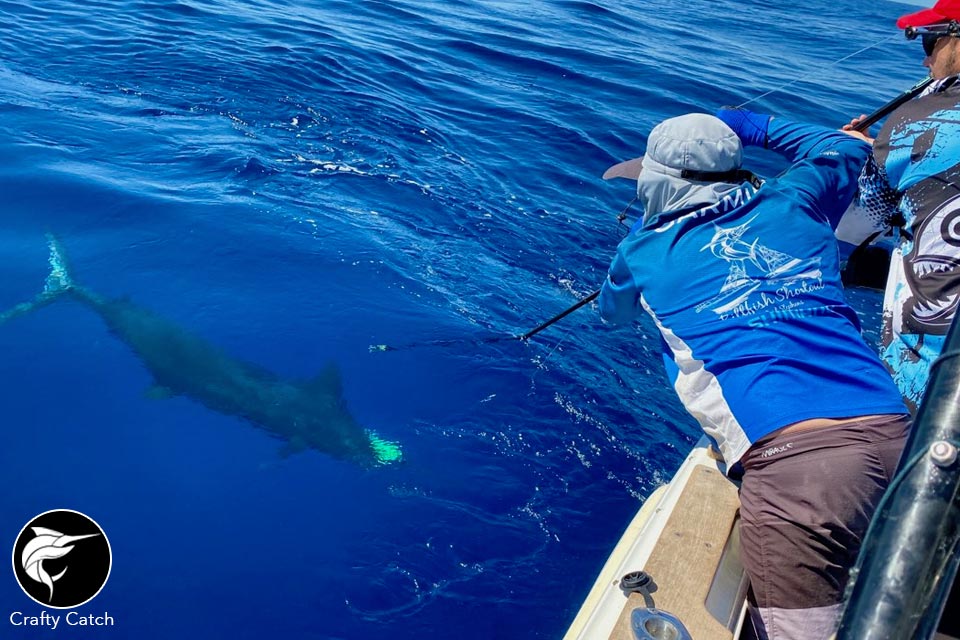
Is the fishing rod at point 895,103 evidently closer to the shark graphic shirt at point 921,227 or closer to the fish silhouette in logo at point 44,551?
the shark graphic shirt at point 921,227

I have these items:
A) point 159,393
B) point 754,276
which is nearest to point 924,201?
point 754,276

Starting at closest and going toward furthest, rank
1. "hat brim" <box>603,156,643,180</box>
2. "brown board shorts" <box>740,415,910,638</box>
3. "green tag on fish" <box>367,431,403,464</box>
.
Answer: "brown board shorts" <box>740,415,910,638</box> → "hat brim" <box>603,156,643,180</box> → "green tag on fish" <box>367,431,403,464</box>

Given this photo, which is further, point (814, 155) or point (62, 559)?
point (62, 559)

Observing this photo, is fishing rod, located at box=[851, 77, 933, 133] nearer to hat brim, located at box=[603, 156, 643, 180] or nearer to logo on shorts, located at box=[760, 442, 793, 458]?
hat brim, located at box=[603, 156, 643, 180]

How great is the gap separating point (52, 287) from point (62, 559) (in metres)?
2.78

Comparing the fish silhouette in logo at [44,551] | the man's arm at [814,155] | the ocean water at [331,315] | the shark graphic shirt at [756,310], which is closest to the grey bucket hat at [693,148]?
the shark graphic shirt at [756,310]

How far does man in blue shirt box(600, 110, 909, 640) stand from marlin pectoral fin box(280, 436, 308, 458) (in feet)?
8.50

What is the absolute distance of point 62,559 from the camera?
12.6ft

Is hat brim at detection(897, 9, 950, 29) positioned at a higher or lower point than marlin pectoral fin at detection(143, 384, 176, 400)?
higher

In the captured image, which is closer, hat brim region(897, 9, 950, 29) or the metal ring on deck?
the metal ring on deck

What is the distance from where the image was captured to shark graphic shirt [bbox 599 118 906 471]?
242cm

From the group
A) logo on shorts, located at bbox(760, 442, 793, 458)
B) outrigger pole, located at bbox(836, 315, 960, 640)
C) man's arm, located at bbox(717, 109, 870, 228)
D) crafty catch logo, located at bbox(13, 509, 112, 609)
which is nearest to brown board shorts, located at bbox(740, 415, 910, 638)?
logo on shorts, located at bbox(760, 442, 793, 458)

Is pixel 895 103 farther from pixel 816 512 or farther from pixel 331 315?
pixel 331 315

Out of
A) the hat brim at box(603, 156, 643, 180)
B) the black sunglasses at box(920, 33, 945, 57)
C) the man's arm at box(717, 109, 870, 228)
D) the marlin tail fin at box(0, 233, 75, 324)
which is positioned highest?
the black sunglasses at box(920, 33, 945, 57)
